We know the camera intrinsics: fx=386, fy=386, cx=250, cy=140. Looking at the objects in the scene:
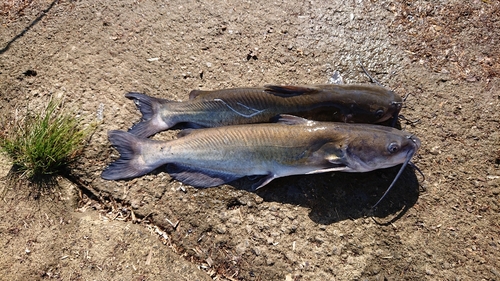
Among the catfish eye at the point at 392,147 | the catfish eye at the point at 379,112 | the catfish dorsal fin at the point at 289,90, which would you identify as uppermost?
the catfish dorsal fin at the point at 289,90

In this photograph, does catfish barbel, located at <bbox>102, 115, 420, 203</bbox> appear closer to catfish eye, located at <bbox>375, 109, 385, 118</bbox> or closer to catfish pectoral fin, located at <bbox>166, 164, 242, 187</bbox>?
catfish pectoral fin, located at <bbox>166, 164, 242, 187</bbox>

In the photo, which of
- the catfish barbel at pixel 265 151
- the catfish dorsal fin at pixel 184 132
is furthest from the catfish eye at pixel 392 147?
A: the catfish dorsal fin at pixel 184 132

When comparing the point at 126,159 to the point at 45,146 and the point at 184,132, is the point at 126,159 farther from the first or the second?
the point at 45,146

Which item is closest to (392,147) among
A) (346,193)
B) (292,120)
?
(346,193)

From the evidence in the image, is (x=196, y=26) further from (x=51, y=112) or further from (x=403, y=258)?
(x=403, y=258)

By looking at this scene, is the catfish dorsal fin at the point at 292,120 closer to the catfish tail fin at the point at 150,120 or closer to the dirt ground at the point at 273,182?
the dirt ground at the point at 273,182

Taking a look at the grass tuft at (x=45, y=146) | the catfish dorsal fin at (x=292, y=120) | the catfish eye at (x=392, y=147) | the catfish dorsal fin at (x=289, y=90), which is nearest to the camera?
the catfish eye at (x=392, y=147)
